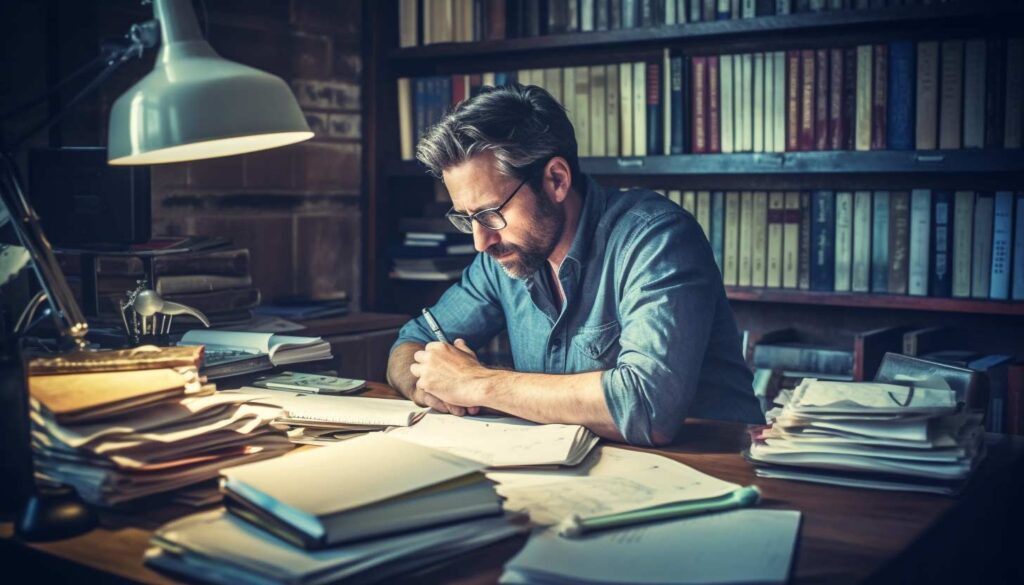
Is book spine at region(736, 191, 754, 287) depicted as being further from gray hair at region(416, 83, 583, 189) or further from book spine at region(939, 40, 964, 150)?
gray hair at region(416, 83, 583, 189)

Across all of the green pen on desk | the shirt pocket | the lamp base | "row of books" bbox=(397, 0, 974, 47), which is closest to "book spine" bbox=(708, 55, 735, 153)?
"row of books" bbox=(397, 0, 974, 47)

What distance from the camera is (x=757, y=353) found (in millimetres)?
2551

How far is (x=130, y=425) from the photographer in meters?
1.15

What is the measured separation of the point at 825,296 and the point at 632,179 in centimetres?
66

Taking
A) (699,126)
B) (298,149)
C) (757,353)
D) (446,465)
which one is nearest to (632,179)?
(699,126)

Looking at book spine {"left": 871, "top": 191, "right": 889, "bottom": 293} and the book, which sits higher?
book spine {"left": 871, "top": 191, "right": 889, "bottom": 293}

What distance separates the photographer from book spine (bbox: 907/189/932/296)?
235 cm

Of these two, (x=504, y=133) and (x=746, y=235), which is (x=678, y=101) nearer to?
(x=746, y=235)

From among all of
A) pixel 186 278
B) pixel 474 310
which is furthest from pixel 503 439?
pixel 186 278

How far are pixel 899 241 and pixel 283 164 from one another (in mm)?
1638

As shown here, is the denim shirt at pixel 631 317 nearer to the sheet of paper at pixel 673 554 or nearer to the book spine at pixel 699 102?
the sheet of paper at pixel 673 554

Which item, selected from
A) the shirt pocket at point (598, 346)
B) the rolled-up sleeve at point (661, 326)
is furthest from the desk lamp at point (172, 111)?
the shirt pocket at point (598, 346)

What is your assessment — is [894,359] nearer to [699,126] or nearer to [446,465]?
[446,465]

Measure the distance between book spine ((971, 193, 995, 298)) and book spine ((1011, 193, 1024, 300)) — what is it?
0.05 m
